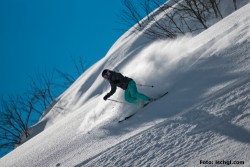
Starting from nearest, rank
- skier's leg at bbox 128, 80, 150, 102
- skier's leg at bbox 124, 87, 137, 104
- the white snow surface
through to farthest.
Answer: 1. the white snow surface
2. skier's leg at bbox 128, 80, 150, 102
3. skier's leg at bbox 124, 87, 137, 104

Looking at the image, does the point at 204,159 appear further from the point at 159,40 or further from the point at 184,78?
the point at 159,40

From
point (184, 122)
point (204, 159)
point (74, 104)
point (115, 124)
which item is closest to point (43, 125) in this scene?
point (74, 104)

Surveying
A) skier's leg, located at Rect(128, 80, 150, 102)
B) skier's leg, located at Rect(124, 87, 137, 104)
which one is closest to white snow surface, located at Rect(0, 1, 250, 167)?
skier's leg, located at Rect(124, 87, 137, 104)

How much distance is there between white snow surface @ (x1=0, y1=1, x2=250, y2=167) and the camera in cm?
433

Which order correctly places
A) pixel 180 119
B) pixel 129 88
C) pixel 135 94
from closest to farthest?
pixel 180 119
pixel 135 94
pixel 129 88

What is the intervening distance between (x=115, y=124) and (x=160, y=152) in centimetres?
224

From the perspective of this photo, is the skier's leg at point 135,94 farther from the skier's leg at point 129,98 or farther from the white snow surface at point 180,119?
the white snow surface at point 180,119

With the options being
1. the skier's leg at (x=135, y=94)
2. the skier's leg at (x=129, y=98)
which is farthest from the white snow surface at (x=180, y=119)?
the skier's leg at (x=135, y=94)

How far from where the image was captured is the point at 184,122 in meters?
5.06

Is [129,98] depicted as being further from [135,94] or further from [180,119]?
[180,119]

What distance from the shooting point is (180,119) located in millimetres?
5195

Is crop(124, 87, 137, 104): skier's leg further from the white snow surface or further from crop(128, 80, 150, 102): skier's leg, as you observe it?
the white snow surface

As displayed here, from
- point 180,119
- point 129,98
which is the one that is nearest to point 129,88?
point 129,98

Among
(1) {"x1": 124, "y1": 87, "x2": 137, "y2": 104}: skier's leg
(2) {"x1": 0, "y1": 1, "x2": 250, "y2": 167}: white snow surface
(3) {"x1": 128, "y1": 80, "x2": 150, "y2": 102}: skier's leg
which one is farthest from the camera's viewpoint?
(1) {"x1": 124, "y1": 87, "x2": 137, "y2": 104}: skier's leg
